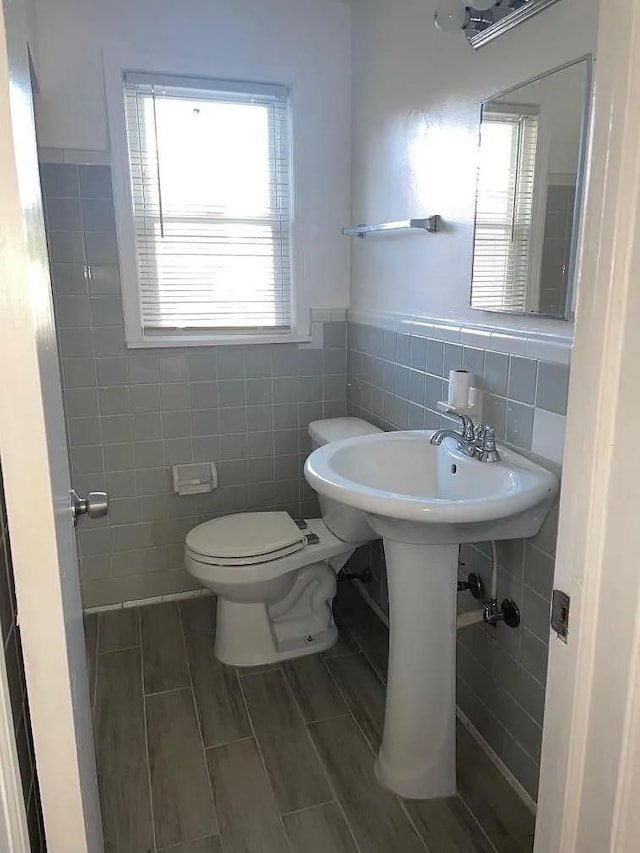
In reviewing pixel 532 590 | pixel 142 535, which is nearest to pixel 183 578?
pixel 142 535

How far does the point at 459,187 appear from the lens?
1.85 m

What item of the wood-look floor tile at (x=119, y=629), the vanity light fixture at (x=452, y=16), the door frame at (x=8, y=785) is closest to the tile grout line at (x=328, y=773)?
the wood-look floor tile at (x=119, y=629)

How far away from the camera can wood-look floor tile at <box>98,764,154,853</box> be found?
5.33ft

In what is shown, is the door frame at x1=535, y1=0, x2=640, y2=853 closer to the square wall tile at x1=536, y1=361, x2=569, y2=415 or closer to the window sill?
the square wall tile at x1=536, y1=361, x2=569, y2=415

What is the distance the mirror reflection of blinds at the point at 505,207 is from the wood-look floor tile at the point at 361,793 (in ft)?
4.38

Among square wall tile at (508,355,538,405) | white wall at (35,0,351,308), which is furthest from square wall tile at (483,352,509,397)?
white wall at (35,0,351,308)

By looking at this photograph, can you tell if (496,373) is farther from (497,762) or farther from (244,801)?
(244,801)

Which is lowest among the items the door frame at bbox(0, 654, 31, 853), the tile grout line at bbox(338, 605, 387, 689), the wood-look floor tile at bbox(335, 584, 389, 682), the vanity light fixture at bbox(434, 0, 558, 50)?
the tile grout line at bbox(338, 605, 387, 689)

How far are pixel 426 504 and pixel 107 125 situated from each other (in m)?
1.84

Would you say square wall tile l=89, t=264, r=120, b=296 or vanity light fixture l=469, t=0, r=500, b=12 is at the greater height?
vanity light fixture l=469, t=0, r=500, b=12

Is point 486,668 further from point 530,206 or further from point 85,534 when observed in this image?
point 85,534

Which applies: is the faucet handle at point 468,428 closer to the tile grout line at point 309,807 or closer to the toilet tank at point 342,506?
the toilet tank at point 342,506

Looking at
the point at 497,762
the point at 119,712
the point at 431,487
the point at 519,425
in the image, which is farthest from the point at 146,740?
the point at 519,425

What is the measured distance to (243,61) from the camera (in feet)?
7.90
